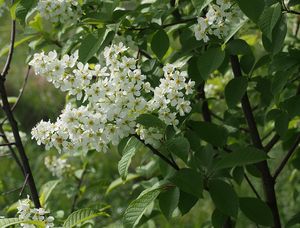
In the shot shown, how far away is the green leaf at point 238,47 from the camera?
7.09ft

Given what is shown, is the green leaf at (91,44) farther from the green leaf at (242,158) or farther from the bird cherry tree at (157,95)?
the green leaf at (242,158)

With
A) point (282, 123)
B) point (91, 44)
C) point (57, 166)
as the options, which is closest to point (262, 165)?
point (282, 123)

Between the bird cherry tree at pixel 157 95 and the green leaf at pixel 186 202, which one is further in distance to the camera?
the green leaf at pixel 186 202

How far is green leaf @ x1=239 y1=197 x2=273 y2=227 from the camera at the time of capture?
2258mm

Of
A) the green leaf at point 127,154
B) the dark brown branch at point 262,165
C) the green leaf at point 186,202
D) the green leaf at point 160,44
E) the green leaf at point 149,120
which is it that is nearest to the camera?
the green leaf at point 149,120

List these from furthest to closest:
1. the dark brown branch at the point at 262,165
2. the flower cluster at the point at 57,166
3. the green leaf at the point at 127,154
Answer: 1. the flower cluster at the point at 57,166
2. the dark brown branch at the point at 262,165
3. the green leaf at the point at 127,154

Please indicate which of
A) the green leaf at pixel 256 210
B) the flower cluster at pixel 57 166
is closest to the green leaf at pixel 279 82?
the green leaf at pixel 256 210

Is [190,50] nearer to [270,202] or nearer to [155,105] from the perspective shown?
[155,105]

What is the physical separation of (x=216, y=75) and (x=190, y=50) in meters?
1.22

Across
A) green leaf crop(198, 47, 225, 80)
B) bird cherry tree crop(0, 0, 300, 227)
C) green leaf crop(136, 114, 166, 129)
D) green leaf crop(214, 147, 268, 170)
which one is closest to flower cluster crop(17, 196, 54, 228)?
bird cherry tree crop(0, 0, 300, 227)

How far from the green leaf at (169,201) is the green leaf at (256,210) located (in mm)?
399

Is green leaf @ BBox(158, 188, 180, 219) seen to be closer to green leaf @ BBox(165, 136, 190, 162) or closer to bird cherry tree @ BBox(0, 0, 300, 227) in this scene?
bird cherry tree @ BBox(0, 0, 300, 227)

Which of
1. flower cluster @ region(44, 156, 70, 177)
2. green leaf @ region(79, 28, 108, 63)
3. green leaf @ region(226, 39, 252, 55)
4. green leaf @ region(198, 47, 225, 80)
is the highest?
green leaf @ region(79, 28, 108, 63)

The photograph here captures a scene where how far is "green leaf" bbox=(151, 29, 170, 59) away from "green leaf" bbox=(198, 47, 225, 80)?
214 mm
